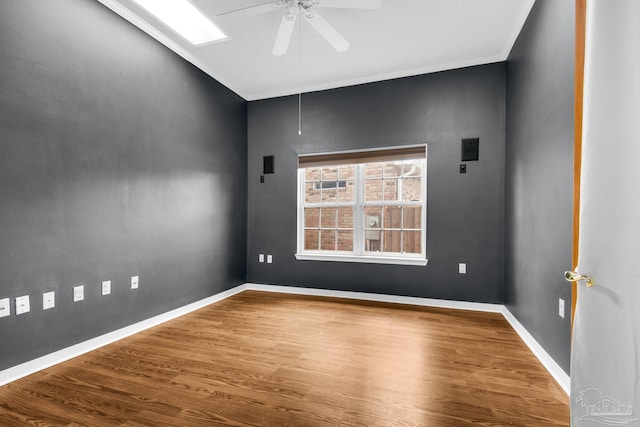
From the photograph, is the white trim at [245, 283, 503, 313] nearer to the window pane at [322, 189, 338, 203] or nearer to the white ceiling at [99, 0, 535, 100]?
→ the window pane at [322, 189, 338, 203]

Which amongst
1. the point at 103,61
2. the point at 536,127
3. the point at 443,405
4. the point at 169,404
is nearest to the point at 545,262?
the point at 536,127

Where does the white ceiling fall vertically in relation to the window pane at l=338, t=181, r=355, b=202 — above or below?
above

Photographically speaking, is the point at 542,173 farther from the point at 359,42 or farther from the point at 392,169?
the point at 359,42

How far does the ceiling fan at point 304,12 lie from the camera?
1.95 meters

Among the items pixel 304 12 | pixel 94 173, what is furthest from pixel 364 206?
pixel 94 173

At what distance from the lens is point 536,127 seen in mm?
2338

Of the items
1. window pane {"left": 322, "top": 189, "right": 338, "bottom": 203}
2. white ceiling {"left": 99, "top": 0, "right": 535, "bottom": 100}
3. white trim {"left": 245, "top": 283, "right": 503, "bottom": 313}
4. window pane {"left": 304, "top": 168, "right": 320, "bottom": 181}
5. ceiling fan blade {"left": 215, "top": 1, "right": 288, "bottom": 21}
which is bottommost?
white trim {"left": 245, "top": 283, "right": 503, "bottom": 313}

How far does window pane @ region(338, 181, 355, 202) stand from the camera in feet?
13.1

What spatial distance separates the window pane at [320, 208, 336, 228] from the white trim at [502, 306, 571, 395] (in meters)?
2.30

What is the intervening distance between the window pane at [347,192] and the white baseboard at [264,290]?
127cm

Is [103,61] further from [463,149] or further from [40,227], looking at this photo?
[463,149]

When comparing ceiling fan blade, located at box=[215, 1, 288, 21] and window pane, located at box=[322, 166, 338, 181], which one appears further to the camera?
window pane, located at box=[322, 166, 338, 181]

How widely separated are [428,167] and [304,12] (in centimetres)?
217

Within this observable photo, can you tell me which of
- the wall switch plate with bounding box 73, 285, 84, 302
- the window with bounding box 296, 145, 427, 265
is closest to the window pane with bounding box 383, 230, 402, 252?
the window with bounding box 296, 145, 427, 265
